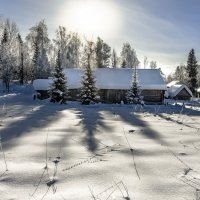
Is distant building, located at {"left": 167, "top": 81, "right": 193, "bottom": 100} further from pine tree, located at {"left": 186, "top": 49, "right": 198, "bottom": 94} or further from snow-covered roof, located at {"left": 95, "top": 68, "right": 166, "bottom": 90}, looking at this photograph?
snow-covered roof, located at {"left": 95, "top": 68, "right": 166, "bottom": 90}

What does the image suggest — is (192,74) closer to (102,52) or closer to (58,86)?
(102,52)

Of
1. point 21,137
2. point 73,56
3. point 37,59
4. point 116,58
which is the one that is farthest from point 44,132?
point 116,58

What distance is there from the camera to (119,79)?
45.7 metres

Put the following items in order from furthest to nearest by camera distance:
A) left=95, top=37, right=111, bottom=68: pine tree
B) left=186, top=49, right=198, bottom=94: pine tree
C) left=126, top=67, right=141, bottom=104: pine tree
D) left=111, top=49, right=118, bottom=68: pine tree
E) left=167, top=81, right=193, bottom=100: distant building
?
left=111, top=49, right=118, bottom=68: pine tree
left=95, top=37, right=111, bottom=68: pine tree
left=186, top=49, right=198, bottom=94: pine tree
left=167, top=81, right=193, bottom=100: distant building
left=126, top=67, right=141, bottom=104: pine tree

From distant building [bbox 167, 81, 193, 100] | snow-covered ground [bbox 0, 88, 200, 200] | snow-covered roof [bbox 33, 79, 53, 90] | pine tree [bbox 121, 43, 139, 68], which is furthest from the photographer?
pine tree [bbox 121, 43, 139, 68]

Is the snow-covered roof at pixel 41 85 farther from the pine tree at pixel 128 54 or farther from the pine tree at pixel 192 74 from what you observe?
the pine tree at pixel 128 54

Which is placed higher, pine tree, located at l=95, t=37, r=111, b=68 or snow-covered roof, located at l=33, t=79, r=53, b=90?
pine tree, located at l=95, t=37, r=111, b=68

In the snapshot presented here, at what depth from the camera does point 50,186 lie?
567 cm

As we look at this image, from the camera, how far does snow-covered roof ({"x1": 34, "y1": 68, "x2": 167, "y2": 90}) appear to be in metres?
44.0

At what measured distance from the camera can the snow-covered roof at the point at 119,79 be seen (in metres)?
44.0

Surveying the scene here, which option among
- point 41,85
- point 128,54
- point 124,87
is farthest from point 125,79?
point 128,54

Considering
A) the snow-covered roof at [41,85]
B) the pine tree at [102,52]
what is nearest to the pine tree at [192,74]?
the pine tree at [102,52]

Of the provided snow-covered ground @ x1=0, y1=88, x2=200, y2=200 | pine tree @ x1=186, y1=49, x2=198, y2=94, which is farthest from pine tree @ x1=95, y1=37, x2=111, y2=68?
snow-covered ground @ x1=0, y1=88, x2=200, y2=200

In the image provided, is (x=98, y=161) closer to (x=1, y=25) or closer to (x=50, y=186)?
(x=50, y=186)
